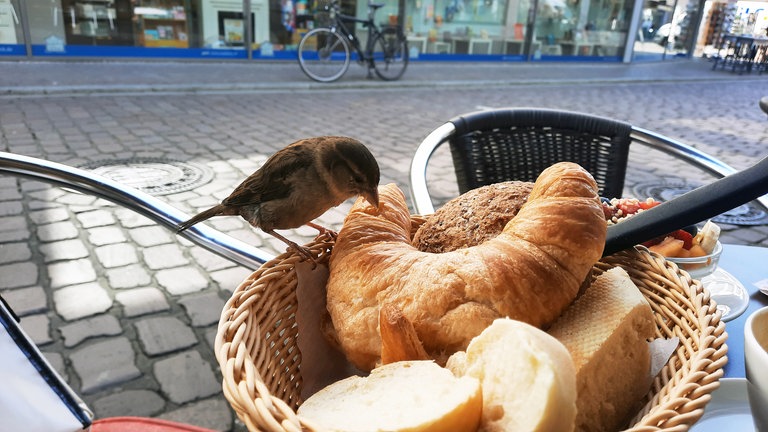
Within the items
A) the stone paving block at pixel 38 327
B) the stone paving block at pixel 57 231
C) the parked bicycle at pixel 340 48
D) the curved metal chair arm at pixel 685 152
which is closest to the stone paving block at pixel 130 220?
the stone paving block at pixel 57 231

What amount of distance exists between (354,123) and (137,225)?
13.6 feet

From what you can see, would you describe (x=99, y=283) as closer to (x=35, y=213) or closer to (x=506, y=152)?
Result: (x=35, y=213)

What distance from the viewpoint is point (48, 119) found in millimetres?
6891

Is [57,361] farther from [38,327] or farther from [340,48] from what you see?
[340,48]

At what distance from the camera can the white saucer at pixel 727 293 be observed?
138 centimetres

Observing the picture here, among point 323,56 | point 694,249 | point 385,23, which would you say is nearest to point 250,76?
point 323,56

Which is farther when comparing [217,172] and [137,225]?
[217,172]

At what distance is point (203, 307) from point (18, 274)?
1197 millimetres

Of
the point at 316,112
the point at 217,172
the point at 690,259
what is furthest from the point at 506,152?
the point at 316,112

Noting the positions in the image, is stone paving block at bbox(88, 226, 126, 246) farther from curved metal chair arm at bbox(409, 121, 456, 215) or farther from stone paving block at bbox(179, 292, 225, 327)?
curved metal chair arm at bbox(409, 121, 456, 215)

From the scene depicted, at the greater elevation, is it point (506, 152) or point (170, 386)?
point (506, 152)

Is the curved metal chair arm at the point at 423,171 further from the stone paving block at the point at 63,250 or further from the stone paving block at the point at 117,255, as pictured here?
the stone paving block at the point at 63,250

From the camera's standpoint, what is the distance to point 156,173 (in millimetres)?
5152

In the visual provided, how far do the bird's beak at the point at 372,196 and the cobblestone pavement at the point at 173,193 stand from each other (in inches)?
53.9
